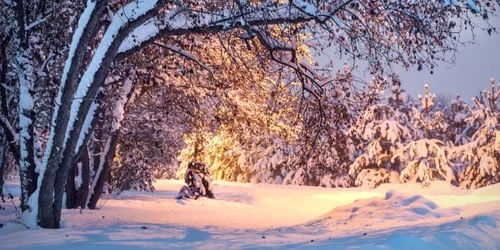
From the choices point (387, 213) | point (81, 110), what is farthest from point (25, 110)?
point (387, 213)

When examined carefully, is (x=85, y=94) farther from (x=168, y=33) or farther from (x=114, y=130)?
(x=114, y=130)

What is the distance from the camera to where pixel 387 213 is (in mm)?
10438

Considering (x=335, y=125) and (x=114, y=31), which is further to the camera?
(x=335, y=125)

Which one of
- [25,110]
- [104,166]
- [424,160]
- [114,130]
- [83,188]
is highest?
[114,130]

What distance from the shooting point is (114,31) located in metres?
7.45

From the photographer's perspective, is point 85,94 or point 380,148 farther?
point 380,148

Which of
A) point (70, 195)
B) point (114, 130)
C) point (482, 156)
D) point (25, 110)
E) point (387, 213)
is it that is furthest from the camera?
point (482, 156)

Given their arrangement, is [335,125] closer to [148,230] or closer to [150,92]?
[148,230]

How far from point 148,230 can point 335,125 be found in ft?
13.4

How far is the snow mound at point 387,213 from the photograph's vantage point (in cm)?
964

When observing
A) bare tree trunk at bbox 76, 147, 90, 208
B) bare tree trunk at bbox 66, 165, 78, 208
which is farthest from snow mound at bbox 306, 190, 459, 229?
bare tree trunk at bbox 66, 165, 78, 208

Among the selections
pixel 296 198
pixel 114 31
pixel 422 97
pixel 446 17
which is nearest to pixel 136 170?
pixel 296 198

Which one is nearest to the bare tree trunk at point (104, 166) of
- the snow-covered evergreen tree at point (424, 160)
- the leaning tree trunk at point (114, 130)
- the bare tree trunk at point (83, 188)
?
the leaning tree trunk at point (114, 130)

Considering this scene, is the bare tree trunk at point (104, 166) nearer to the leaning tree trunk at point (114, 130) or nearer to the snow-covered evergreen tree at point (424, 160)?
the leaning tree trunk at point (114, 130)
